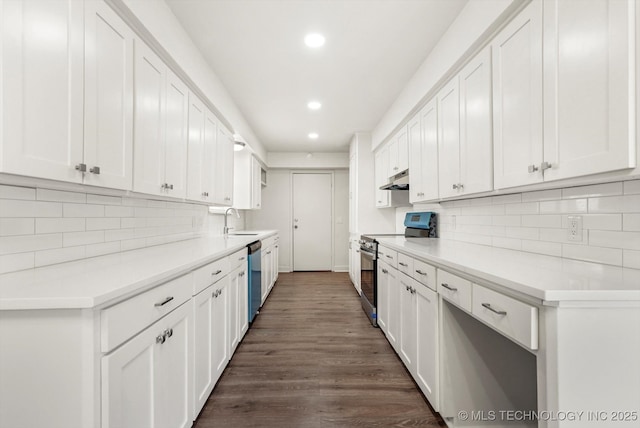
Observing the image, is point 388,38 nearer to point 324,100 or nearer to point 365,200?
point 324,100

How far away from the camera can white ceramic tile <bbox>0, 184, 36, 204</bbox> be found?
3.68 ft

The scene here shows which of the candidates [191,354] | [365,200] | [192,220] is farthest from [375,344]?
[365,200]

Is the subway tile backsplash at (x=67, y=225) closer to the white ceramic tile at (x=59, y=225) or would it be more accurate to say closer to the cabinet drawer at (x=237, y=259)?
the white ceramic tile at (x=59, y=225)

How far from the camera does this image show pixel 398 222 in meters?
4.46

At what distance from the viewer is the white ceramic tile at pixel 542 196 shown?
1.53m

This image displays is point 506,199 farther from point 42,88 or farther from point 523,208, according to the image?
point 42,88

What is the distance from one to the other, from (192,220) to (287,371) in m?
1.73

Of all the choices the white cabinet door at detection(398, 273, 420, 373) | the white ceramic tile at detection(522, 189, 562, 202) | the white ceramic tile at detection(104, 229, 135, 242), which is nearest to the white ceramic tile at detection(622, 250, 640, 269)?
the white ceramic tile at detection(522, 189, 562, 202)

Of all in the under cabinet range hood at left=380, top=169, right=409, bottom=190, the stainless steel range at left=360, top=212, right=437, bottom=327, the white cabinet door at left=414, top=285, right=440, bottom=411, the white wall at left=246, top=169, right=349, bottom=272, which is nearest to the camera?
the white cabinet door at left=414, top=285, right=440, bottom=411

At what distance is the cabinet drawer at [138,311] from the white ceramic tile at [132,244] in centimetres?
75

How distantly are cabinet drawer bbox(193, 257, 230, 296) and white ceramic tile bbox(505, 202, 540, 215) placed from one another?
1.97 m

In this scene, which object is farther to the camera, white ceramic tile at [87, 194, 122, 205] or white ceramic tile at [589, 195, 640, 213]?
white ceramic tile at [87, 194, 122, 205]

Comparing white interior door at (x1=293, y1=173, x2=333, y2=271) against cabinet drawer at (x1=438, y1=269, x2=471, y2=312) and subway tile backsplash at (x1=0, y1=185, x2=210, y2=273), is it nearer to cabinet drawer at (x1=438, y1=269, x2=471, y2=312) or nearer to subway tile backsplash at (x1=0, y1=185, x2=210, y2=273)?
subway tile backsplash at (x1=0, y1=185, x2=210, y2=273)

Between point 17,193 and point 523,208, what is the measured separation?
259 cm
